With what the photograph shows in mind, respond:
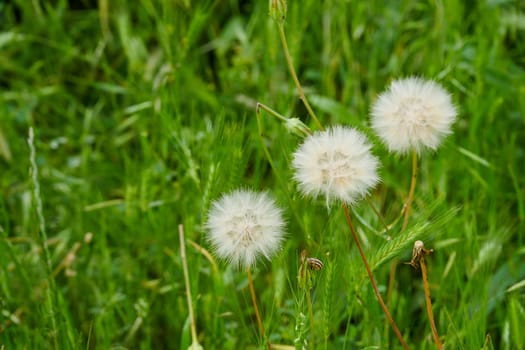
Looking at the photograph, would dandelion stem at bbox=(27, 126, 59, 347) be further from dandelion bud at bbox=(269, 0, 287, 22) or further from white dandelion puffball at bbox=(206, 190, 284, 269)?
dandelion bud at bbox=(269, 0, 287, 22)

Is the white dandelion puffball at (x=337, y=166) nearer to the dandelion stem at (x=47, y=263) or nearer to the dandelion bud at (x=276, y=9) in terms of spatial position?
the dandelion bud at (x=276, y=9)

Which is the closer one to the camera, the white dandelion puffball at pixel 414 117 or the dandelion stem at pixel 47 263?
the white dandelion puffball at pixel 414 117

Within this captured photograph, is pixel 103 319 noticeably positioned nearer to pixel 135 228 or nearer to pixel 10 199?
pixel 135 228

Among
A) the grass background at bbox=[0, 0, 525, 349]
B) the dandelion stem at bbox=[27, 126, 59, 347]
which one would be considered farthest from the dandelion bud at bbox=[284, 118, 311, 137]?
the dandelion stem at bbox=[27, 126, 59, 347]

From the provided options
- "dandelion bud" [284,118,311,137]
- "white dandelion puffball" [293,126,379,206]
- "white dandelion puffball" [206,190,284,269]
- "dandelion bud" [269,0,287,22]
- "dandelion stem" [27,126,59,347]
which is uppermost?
"dandelion bud" [269,0,287,22]

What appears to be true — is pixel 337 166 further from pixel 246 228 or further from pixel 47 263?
pixel 47 263

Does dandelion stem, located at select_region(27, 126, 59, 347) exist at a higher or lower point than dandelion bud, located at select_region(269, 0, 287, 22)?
lower

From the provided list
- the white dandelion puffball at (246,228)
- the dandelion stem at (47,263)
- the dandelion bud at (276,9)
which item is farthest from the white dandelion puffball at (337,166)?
the dandelion stem at (47,263)
